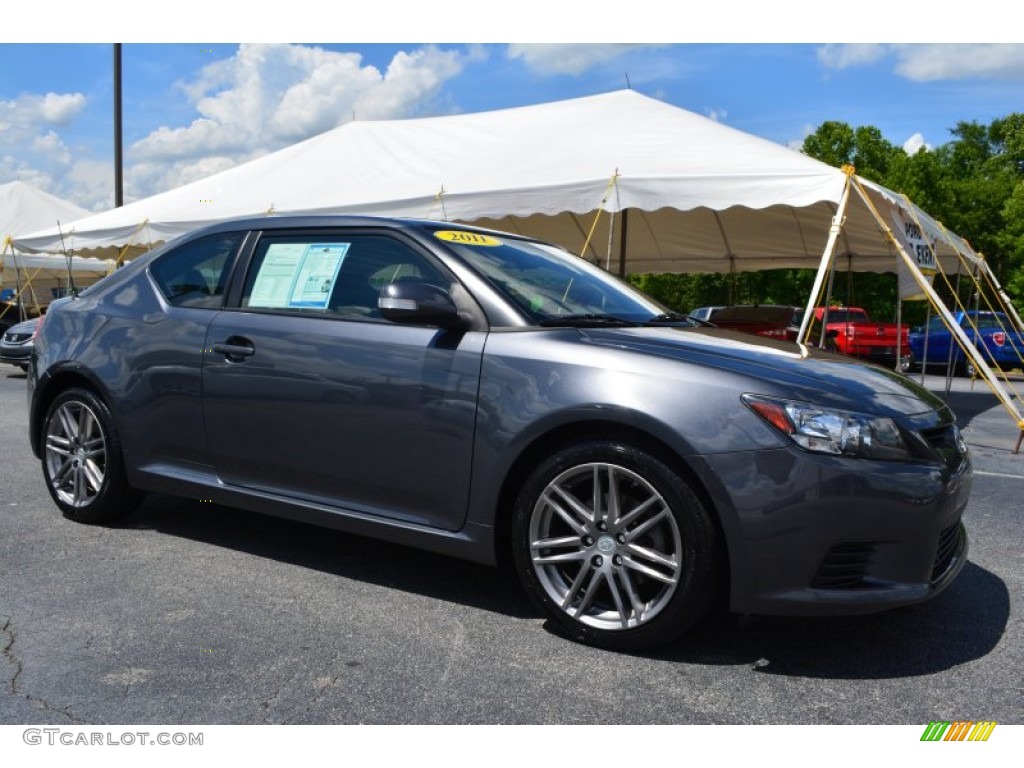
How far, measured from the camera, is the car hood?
2975 millimetres

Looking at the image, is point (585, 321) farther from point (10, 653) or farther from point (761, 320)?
point (761, 320)

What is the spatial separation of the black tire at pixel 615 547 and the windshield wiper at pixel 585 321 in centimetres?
55

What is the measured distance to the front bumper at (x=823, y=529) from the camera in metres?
2.84

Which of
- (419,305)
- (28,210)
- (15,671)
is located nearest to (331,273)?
(419,305)

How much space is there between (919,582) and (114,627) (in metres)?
2.74

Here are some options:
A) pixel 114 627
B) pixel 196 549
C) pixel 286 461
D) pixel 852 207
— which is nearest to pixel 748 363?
pixel 286 461

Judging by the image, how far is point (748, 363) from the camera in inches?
124

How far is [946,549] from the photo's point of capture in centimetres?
316

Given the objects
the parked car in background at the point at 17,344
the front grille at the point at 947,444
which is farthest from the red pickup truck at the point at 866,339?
the front grille at the point at 947,444

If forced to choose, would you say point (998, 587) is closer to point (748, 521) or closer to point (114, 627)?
point (748, 521)

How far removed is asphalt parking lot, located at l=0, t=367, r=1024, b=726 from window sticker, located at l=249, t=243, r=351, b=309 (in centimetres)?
116

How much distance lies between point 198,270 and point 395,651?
2176mm
